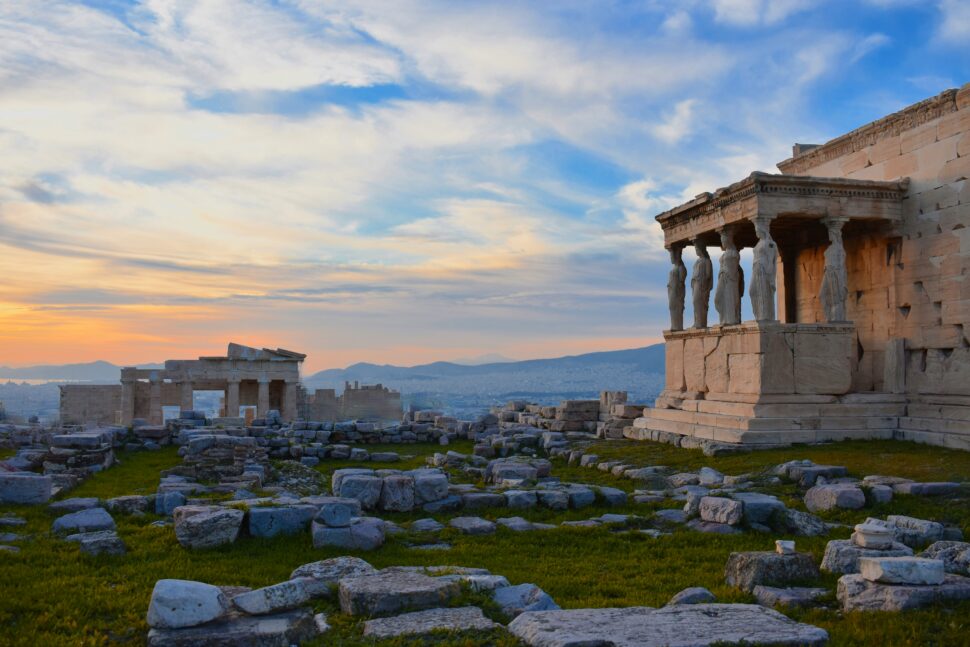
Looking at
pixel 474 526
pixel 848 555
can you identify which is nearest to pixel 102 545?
pixel 474 526

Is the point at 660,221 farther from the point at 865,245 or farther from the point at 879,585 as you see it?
the point at 879,585

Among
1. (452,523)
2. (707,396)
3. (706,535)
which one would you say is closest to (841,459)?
(707,396)

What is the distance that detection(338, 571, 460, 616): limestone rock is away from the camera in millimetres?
5582

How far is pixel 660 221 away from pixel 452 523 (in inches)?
564

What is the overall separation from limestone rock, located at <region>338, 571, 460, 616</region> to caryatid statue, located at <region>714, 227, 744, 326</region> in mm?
14023

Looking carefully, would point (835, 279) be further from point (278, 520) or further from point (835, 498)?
point (278, 520)

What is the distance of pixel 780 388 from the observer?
17.0 m

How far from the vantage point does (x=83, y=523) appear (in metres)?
8.61

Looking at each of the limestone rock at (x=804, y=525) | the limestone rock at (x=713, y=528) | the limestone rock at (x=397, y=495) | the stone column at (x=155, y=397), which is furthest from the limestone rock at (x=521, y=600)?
the stone column at (x=155, y=397)

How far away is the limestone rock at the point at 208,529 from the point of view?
791 cm

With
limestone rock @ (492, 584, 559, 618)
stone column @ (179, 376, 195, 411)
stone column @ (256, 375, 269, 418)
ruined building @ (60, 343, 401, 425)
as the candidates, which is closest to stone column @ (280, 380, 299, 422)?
ruined building @ (60, 343, 401, 425)

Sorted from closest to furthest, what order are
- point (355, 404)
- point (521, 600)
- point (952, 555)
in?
point (521, 600), point (952, 555), point (355, 404)

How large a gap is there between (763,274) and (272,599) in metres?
14.4

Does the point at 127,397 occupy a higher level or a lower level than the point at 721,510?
higher
